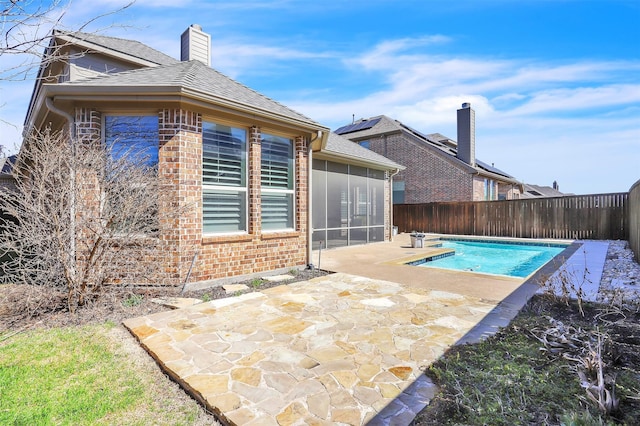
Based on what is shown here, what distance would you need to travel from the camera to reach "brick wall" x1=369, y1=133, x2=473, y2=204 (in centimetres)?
1962

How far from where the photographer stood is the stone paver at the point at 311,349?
2.40 metres

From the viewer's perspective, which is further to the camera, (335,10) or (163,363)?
(335,10)

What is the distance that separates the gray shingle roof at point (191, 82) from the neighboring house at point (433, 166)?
589 inches

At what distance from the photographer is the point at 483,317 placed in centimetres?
426

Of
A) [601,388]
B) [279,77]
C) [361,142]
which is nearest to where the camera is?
[601,388]

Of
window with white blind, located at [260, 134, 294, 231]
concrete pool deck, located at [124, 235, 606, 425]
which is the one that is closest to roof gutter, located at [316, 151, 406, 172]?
window with white blind, located at [260, 134, 294, 231]

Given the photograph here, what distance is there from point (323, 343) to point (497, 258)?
35.9ft

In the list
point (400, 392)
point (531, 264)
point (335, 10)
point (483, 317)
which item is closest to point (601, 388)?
point (400, 392)

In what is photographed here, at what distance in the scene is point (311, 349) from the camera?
11.0ft

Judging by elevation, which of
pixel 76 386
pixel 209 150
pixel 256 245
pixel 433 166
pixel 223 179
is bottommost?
pixel 76 386

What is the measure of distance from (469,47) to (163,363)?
11.3 m

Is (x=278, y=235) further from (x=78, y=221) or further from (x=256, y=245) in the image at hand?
(x=78, y=221)

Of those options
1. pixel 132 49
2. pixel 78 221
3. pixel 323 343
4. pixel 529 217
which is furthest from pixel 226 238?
pixel 529 217

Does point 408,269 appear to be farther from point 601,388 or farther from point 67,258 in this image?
point 67,258
